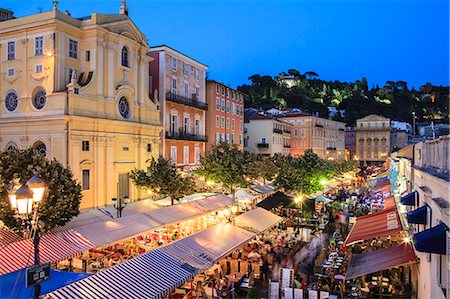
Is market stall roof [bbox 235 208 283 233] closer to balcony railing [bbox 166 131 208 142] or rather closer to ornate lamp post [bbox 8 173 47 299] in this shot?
ornate lamp post [bbox 8 173 47 299]

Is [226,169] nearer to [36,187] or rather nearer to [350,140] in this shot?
[36,187]

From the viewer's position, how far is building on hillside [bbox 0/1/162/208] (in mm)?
25925

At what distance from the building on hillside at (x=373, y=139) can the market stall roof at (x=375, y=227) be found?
318 ft

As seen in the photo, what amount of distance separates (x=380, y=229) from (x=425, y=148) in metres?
3.69

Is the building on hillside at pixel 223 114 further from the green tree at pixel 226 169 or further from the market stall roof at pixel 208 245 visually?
the market stall roof at pixel 208 245

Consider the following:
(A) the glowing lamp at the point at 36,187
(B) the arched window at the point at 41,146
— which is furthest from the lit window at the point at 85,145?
(A) the glowing lamp at the point at 36,187

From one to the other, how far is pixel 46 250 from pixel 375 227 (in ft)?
44.1

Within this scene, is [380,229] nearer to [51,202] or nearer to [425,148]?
[425,148]

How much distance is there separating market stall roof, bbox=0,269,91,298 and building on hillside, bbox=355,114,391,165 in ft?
353

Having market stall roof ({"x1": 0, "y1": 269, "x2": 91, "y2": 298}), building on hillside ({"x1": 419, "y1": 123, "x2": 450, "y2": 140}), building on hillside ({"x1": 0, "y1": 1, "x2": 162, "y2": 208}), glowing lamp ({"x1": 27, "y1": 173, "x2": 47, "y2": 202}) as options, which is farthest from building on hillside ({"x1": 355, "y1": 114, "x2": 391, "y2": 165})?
glowing lamp ({"x1": 27, "y1": 173, "x2": 47, "y2": 202})

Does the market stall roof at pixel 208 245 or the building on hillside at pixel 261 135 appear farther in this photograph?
the building on hillside at pixel 261 135

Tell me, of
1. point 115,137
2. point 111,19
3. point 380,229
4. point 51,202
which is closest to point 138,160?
point 115,137

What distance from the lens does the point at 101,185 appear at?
28.2m

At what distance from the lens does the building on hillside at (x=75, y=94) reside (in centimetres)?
2592
